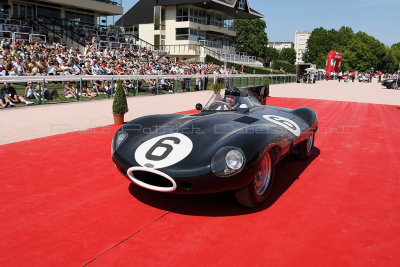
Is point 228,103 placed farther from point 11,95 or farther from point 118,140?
point 11,95

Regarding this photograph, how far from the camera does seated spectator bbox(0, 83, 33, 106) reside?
11578mm

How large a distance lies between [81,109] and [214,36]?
155ft

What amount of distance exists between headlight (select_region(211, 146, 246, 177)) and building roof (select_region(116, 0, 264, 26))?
159 ft

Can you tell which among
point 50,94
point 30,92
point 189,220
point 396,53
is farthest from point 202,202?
point 396,53

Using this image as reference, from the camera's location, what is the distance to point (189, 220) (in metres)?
3.74

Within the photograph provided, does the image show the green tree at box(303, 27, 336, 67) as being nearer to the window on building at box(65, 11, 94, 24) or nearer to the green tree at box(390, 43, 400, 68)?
the green tree at box(390, 43, 400, 68)

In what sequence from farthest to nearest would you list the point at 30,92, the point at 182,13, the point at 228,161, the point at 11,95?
the point at 182,13 < the point at 30,92 < the point at 11,95 < the point at 228,161

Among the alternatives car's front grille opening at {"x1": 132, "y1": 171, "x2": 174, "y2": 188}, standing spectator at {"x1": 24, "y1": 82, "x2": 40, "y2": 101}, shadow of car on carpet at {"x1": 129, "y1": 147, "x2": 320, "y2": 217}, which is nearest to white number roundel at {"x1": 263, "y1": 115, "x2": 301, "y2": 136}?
shadow of car on carpet at {"x1": 129, "y1": 147, "x2": 320, "y2": 217}

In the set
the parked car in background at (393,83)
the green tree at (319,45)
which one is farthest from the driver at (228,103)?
the green tree at (319,45)

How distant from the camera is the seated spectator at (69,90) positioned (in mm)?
14176

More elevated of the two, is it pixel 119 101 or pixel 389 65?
pixel 389 65

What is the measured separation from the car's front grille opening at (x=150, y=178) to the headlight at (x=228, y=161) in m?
0.58

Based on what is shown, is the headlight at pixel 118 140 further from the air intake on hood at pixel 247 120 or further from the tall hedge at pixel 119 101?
the tall hedge at pixel 119 101

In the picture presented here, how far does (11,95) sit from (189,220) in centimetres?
1081
